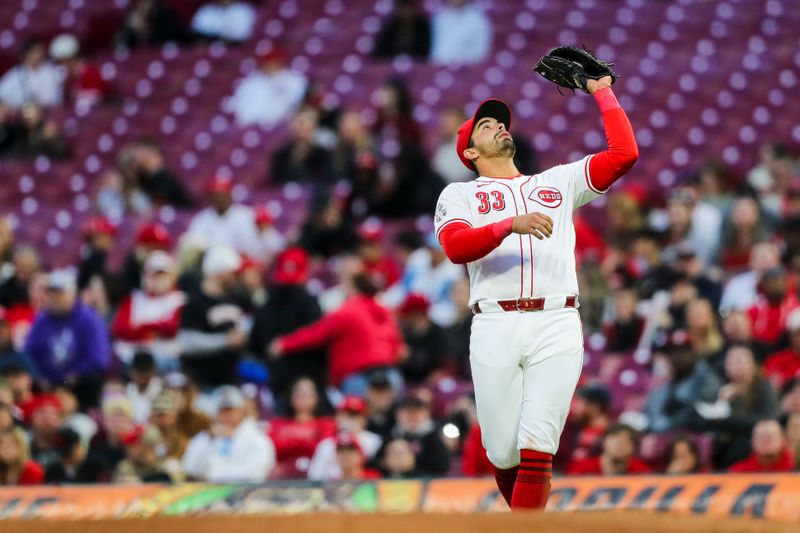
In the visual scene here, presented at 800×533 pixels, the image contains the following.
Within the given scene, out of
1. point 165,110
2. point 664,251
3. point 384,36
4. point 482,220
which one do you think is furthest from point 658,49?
point 482,220

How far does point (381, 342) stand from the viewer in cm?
936

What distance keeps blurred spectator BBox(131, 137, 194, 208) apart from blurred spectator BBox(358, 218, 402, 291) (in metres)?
2.39

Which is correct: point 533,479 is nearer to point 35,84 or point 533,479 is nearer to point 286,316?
point 286,316

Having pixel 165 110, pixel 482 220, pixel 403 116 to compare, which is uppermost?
pixel 482 220

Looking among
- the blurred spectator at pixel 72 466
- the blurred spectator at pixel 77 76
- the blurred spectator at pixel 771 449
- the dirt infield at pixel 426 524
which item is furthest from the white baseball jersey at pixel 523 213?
the blurred spectator at pixel 77 76

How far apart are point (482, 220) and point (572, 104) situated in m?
7.29

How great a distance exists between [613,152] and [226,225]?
248 inches

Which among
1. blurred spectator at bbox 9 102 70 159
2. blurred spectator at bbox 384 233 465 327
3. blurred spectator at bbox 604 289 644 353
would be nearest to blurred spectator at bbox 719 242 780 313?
blurred spectator at bbox 604 289 644 353

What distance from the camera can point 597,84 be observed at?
580cm

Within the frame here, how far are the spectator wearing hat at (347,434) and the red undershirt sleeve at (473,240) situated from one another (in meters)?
3.23

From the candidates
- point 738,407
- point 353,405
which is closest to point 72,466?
point 353,405

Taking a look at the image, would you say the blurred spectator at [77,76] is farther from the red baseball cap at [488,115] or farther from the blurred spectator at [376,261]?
the red baseball cap at [488,115]

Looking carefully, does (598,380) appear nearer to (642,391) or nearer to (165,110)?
(642,391)

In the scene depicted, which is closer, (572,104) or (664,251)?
(664,251)
